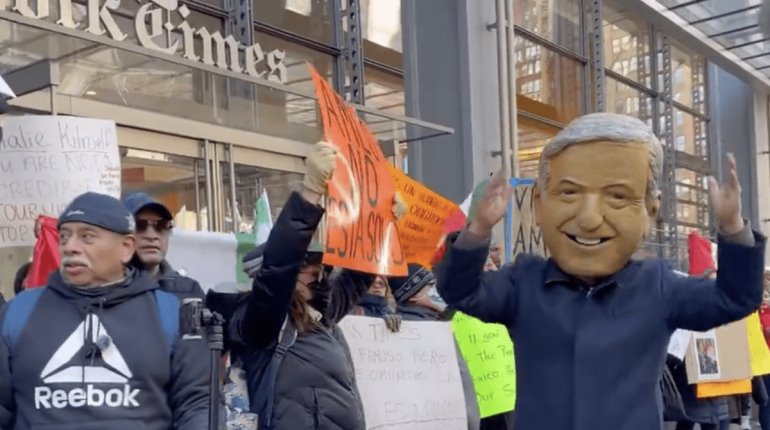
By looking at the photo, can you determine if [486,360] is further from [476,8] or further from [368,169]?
[476,8]

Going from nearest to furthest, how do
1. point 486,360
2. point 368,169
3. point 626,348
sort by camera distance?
point 626,348 < point 368,169 < point 486,360

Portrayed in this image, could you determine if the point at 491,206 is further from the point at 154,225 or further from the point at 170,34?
the point at 170,34

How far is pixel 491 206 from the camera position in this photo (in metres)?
2.81

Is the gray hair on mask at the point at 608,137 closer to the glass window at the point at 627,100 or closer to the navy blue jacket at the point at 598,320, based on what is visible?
the navy blue jacket at the point at 598,320

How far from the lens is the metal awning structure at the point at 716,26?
15844mm

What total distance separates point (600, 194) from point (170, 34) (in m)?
5.81

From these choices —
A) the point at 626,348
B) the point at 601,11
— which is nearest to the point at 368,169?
the point at 626,348

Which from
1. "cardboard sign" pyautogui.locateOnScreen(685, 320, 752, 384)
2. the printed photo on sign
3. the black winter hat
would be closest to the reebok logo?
the black winter hat

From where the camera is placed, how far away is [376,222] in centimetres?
379

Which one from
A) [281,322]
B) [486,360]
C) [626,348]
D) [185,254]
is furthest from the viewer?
[486,360]

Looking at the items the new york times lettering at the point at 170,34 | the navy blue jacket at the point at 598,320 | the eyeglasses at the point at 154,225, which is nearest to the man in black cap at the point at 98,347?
the eyeglasses at the point at 154,225

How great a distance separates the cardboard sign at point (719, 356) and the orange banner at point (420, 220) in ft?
11.3

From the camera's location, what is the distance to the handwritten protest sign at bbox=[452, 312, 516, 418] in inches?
218

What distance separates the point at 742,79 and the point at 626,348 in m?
18.4
